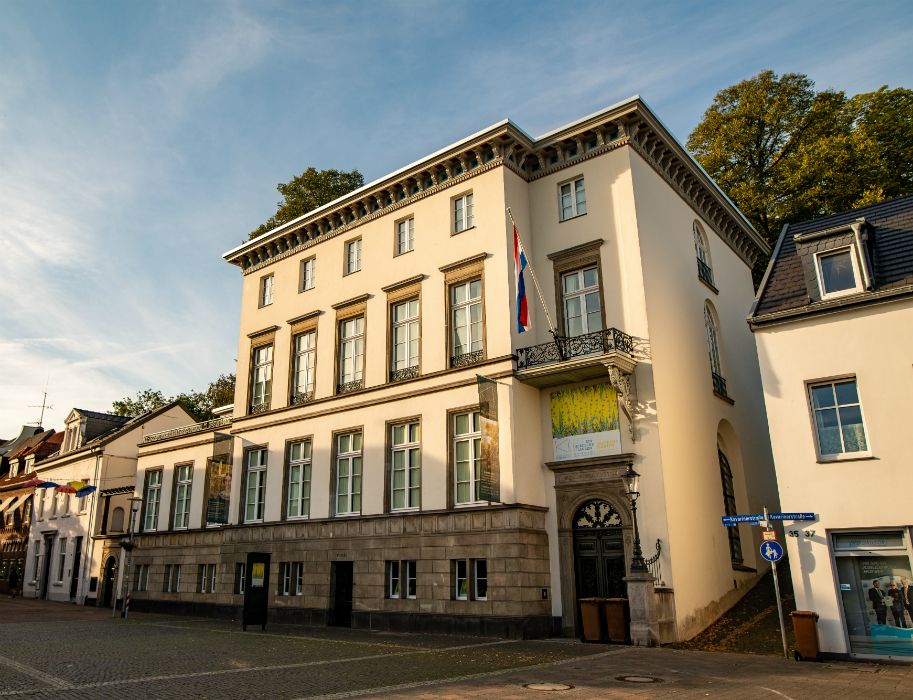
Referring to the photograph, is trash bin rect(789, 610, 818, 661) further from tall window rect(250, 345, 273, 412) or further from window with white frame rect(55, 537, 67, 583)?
window with white frame rect(55, 537, 67, 583)

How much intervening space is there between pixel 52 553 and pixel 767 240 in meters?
44.8

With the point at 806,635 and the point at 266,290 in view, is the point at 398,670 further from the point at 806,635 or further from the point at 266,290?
the point at 266,290

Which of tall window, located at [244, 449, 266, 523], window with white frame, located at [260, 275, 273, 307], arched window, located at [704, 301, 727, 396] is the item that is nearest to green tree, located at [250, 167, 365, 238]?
window with white frame, located at [260, 275, 273, 307]

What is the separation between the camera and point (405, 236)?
2619 centimetres

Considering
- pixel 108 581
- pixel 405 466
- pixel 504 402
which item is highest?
pixel 504 402

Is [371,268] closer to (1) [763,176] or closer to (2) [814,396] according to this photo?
(2) [814,396]

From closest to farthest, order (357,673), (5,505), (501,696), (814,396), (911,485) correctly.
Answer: (501,696), (357,673), (911,485), (814,396), (5,505)

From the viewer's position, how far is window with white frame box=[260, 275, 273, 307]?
31.5 metres

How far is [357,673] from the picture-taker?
12.8 metres

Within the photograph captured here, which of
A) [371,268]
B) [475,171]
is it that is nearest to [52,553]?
[371,268]

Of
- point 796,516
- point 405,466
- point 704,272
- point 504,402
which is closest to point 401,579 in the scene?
point 405,466

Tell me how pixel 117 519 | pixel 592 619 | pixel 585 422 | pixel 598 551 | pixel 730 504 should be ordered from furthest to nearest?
pixel 117 519, pixel 730 504, pixel 585 422, pixel 598 551, pixel 592 619

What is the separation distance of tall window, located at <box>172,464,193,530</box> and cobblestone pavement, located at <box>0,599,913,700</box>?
42.8 ft

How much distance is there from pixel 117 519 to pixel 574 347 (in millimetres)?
31605
